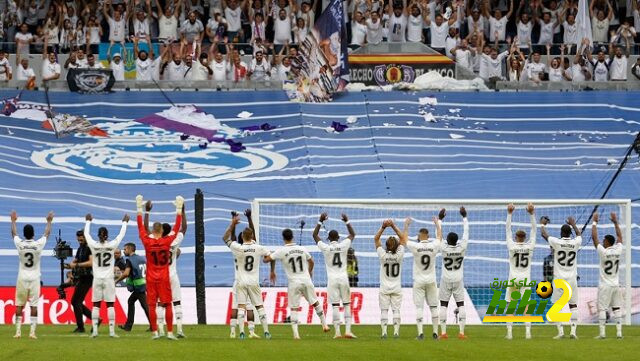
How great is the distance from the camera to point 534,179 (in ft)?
137

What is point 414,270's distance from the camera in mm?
29734

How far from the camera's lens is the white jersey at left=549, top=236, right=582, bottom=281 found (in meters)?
30.0

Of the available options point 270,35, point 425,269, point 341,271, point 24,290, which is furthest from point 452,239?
point 270,35

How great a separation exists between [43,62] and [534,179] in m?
15.3

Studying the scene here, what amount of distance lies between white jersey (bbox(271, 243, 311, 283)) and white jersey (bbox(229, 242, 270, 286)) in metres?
0.47

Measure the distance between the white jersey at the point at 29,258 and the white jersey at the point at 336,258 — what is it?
559 cm

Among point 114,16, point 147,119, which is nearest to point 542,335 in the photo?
point 147,119

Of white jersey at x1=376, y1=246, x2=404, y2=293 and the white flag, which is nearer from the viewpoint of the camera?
white jersey at x1=376, y1=246, x2=404, y2=293

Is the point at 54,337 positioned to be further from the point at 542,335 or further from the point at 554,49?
the point at 554,49

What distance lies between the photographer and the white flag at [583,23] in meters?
45.8

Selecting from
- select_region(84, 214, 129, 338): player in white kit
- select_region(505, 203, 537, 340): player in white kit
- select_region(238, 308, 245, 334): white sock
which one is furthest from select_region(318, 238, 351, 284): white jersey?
select_region(84, 214, 129, 338): player in white kit

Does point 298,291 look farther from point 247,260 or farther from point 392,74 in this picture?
point 392,74

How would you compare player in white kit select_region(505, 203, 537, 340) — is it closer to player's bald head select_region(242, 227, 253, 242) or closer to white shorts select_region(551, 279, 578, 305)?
white shorts select_region(551, 279, 578, 305)

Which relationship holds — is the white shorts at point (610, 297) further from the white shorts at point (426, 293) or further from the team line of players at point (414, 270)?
the white shorts at point (426, 293)
